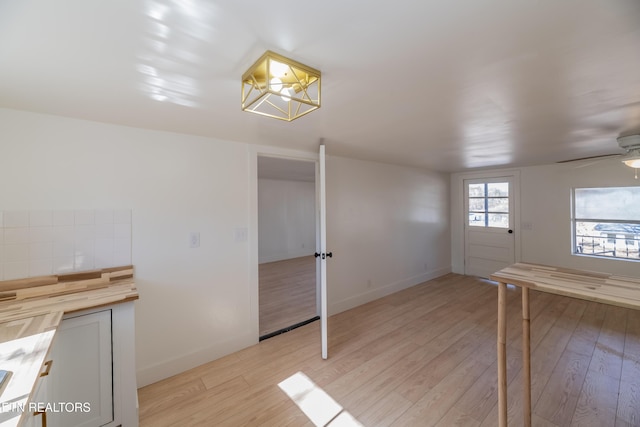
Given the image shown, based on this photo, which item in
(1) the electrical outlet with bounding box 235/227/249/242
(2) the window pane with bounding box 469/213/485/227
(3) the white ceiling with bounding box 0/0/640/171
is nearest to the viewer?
A: (3) the white ceiling with bounding box 0/0/640/171

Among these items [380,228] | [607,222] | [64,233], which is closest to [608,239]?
[607,222]

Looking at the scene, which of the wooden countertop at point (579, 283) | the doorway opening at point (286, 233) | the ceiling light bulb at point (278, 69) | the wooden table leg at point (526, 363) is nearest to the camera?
the ceiling light bulb at point (278, 69)

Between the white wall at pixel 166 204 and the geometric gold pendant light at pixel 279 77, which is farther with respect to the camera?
the white wall at pixel 166 204

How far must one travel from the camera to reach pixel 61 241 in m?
1.77

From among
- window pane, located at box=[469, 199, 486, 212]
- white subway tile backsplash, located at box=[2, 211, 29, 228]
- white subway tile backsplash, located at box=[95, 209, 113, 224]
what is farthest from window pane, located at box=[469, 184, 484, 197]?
white subway tile backsplash, located at box=[2, 211, 29, 228]

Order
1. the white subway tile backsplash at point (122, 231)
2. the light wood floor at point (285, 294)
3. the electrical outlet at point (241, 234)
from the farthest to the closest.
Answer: the light wood floor at point (285, 294)
the electrical outlet at point (241, 234)
the white subway tile backsplash at point (122, 231)

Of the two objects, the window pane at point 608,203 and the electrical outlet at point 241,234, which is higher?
the window pane at point 608,203

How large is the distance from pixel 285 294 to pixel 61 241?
296 cm

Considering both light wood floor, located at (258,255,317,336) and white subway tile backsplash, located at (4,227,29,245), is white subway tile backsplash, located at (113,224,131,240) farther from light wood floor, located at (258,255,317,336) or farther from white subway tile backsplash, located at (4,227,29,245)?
light wood floor, located at (258,255,317,336)

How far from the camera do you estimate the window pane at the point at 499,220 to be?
15.3 ft

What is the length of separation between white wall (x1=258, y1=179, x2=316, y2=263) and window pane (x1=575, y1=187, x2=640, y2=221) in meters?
5.12

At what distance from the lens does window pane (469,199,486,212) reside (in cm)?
495

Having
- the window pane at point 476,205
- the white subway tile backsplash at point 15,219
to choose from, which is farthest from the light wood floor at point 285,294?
the window pane at point 476,205

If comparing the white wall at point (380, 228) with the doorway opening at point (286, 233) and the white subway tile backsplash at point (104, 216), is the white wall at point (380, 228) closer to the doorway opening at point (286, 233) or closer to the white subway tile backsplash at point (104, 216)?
the doorway opening at point (286, 233)
